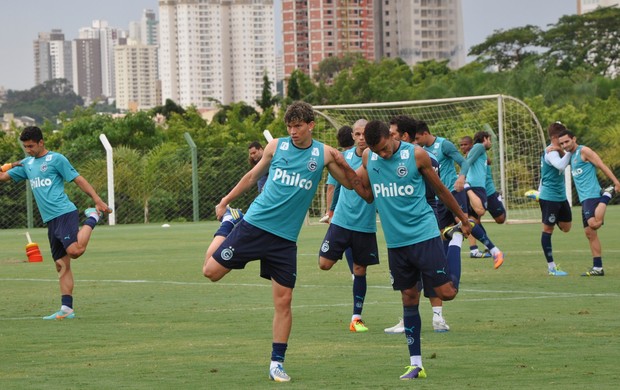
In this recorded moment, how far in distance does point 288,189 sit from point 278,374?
4.73 ft

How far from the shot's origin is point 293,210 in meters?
10.3

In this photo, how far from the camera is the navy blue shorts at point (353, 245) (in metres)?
13.0

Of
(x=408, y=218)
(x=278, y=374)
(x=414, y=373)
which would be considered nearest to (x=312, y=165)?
(x=408, y=218)

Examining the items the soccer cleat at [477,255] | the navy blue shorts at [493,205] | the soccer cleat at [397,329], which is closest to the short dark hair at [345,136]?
the soccer cleat at [397,329]

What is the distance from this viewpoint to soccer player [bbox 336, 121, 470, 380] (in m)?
10.1

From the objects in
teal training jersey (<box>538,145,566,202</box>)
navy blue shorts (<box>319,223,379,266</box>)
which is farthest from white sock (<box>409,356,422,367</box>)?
teal training jersey (<box>538,145,566,202</box>)

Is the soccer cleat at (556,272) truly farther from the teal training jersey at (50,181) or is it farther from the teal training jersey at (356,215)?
the teal training jersey at (50,181)

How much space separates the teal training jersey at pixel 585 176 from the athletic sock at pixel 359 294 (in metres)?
5.72

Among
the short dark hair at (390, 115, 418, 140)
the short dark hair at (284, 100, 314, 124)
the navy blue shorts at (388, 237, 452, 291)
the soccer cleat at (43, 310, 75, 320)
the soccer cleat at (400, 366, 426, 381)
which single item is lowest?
the soccer cleat at (400, 366, 426, 381)

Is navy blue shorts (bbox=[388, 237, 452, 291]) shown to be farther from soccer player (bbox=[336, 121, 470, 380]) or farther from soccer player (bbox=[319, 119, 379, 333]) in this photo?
soccer player (bbox=[319, 119, 379, 333])

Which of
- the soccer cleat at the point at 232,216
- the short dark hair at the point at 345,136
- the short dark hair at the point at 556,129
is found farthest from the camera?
the short dark hair at the point at 556,129

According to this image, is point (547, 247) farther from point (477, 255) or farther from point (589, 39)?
point (589, 39)

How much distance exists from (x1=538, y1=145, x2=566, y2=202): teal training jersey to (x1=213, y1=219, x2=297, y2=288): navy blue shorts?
8.63 metres

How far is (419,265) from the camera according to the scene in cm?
1012
